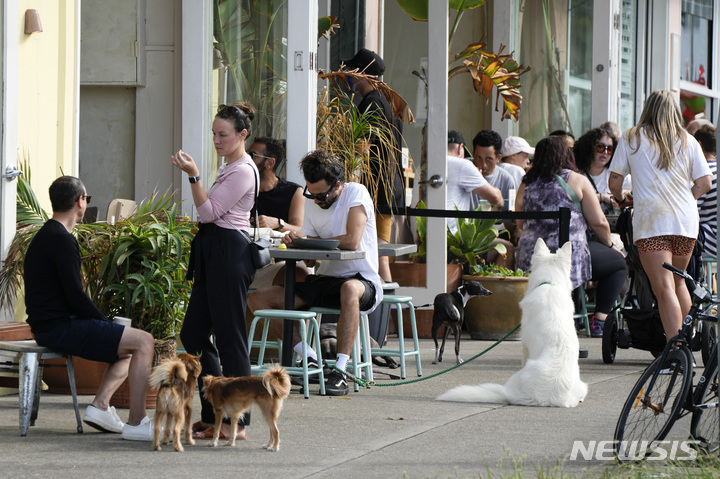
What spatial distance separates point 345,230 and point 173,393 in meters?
2.32

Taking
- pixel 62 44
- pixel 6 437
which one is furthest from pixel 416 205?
pixel 6 437

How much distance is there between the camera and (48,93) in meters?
7.67

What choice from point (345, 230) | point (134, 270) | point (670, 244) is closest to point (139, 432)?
point (134, 270)

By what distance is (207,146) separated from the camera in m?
8.95

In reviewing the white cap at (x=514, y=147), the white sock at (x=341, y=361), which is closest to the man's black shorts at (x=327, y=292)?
the white sock at (x=341, y=361)

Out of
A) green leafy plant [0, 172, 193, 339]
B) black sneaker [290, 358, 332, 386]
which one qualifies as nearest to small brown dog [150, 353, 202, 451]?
green leafy plant [0, 172, 193, 339]

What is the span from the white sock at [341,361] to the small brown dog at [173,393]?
1.77 meters

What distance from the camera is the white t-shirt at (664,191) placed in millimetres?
7465

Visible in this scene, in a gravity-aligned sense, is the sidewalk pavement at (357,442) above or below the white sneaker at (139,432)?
below

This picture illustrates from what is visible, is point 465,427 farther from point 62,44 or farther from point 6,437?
point 62,44

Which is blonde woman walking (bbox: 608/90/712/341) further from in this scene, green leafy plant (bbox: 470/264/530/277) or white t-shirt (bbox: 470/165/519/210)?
white t-shirt (bbox: 470/165/519/210)

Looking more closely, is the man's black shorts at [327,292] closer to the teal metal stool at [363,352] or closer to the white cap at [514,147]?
the teal metal stool at [363,352]

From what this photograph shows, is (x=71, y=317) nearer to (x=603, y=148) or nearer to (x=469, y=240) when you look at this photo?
(x=469, y=240)

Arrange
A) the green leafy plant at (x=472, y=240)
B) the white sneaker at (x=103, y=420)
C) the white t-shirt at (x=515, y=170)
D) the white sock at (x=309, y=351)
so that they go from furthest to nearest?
the white t-shirt at (x=515, y=170)
the green leafy plant at (x=472, y=240)
the white sock at (x=309, y=351)
the white sneaker at (x=103, y=420)
